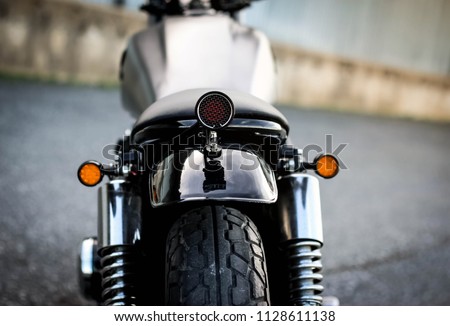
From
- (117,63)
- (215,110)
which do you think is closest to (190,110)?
(215,110)

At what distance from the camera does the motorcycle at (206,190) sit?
1.77m

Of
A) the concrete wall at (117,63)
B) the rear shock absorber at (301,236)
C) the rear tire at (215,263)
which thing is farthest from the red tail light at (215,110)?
the concrete wall at (117,63)

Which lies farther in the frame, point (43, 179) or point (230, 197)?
point (43, 179)

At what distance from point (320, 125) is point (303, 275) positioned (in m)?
6.59

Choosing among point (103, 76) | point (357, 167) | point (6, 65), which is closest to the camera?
point (357, 167)

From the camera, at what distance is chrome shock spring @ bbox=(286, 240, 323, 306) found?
2.07 meters

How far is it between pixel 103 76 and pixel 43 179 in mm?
3916

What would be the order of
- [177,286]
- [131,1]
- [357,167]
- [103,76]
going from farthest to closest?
[131,1] → [103,76] → [357,167] → [177,286]

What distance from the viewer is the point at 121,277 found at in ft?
6.72

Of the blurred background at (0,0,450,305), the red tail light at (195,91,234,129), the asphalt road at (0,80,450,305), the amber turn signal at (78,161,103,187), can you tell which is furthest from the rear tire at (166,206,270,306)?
the asphalt road at (0,80,450,305)

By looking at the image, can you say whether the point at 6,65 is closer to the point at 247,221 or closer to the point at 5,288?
the point at 5,288

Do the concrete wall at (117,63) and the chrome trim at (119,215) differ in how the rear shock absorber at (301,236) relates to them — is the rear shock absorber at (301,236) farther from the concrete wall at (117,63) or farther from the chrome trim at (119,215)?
the concrete wall at (117,63)

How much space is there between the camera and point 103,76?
9156mm

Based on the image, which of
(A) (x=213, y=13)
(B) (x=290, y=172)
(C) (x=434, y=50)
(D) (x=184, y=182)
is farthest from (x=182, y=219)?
(C) (x=434, y=50)
